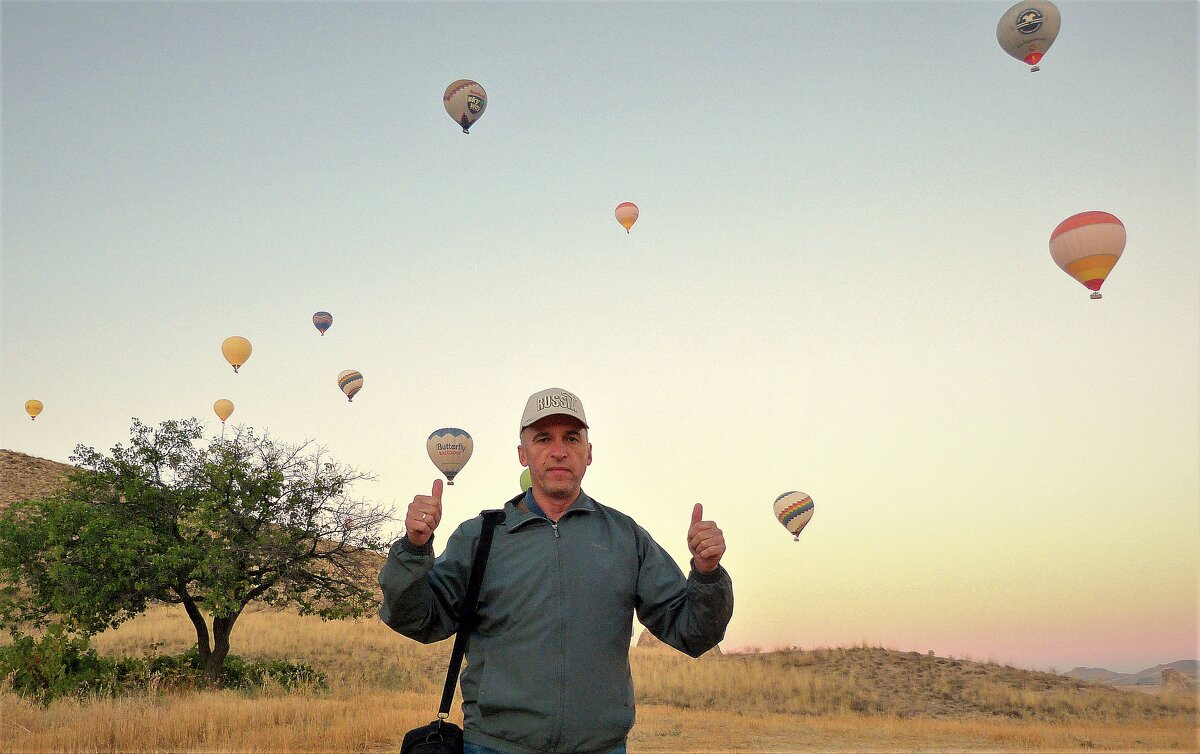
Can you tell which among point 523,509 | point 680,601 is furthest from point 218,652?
point 680,601

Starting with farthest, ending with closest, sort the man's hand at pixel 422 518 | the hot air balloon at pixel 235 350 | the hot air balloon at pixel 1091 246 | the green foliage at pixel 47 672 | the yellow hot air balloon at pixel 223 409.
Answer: the yellow hot air balloon at pixel 223 409 → the hot air balloon at pixel 235 350 → the hot air balloon at pixel 1091 246 → the green foliage at pixel 47 672 → the man's hand at pixel 422 518

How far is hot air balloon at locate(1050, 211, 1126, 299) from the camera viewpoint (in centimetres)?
2306

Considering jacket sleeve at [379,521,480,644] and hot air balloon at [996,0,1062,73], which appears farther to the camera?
hot air balloon at [996,0,1062,73]

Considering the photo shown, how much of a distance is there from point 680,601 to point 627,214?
31.5m

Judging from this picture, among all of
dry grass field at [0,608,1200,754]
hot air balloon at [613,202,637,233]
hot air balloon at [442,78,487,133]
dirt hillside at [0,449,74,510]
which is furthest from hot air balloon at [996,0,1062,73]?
dirt hillside at [0,449,74,510]

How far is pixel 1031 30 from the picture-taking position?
94.0ft

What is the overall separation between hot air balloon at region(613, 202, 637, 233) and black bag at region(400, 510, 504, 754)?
30875mm

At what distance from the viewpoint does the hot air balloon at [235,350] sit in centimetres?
3306

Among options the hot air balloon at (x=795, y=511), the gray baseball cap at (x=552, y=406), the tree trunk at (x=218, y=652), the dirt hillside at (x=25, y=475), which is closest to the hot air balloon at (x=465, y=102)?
the hot air balloon at (x=795, y=511)

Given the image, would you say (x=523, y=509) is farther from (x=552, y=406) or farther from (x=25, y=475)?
(x=25, y=475)

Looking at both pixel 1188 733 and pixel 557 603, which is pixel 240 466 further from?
pixel 1188 733

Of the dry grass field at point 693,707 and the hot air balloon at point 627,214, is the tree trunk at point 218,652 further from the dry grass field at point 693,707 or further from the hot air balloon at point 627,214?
the hot air balloon at point 627,214

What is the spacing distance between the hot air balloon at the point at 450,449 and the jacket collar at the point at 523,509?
22144 mm

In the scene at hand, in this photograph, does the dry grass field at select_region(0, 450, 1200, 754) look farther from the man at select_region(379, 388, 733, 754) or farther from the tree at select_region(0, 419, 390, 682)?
the man at select_region(379, 388, 733, 754)
